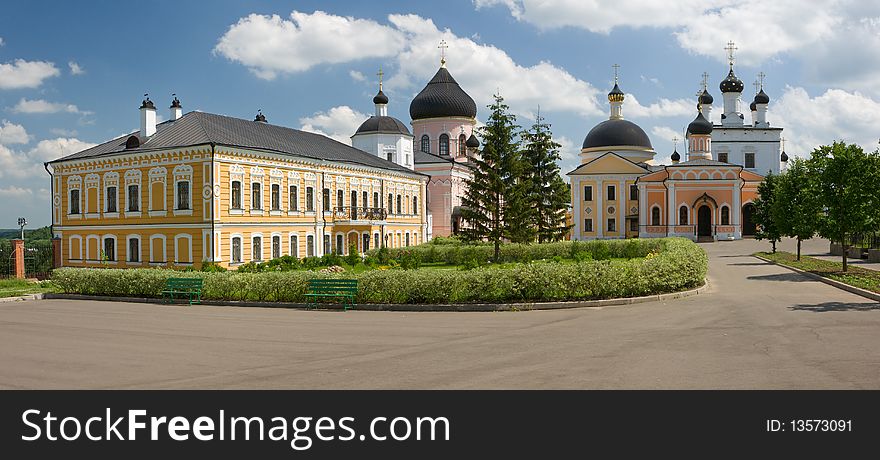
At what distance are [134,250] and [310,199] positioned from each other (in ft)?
32.3

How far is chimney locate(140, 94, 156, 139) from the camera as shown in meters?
35.3

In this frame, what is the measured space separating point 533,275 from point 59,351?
1037 centimetres

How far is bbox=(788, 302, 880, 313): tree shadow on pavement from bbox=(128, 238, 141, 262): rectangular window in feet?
98.3

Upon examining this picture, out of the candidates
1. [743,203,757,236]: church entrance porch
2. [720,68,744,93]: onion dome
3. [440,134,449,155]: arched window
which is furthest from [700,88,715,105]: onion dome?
[440,134,449,155]: arched window

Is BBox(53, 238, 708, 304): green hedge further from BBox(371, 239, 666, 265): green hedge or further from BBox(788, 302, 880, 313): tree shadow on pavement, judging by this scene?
BBox(371, 239, 666, 265): green hedge

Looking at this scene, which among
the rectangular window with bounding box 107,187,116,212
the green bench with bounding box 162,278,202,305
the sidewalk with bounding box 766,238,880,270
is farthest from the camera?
the rectangular window with bounding box 107,187,116,212

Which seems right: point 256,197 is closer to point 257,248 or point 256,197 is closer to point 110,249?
point 257,248

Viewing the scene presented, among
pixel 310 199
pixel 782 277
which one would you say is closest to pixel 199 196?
pixel 310 199

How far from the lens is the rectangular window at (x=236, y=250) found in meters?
33.9

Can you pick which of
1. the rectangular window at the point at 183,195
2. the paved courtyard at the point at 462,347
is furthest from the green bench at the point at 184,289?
the rectangular window at the point at 183,195

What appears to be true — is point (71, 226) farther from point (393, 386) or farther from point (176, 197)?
point (393, 386)

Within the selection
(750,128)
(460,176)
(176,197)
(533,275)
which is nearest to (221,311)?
(533,275)

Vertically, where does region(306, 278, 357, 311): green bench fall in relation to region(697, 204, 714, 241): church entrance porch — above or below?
below
